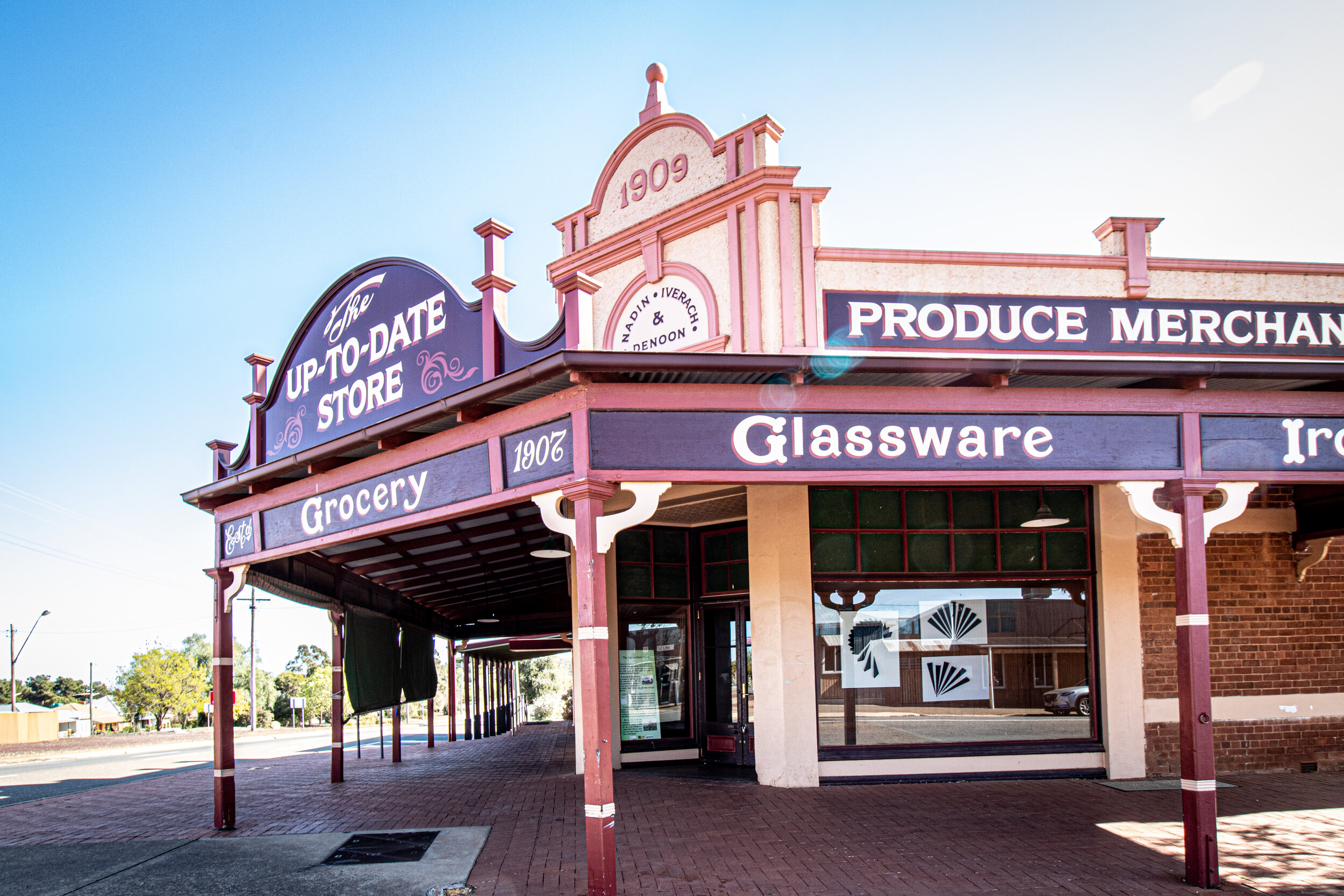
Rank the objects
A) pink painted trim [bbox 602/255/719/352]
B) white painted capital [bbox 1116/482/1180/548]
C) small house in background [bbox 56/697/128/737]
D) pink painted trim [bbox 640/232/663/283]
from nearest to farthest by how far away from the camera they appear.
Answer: white painted capital [bbox 1116/482/1180/548], pink painted trim [bbox 602/255/719/352], pink painted trim [bbox 640/232/663/283], small house in background [bbox 56/697/128/737]

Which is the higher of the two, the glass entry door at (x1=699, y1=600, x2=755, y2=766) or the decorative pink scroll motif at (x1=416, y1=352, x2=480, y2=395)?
the decorative pink scroll motif at (x1=416, y1=352, x2=480, y2=395)

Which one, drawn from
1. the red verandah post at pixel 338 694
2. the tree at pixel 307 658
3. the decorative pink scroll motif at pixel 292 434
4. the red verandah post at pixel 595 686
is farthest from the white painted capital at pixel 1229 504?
the tree at pixel 307 658

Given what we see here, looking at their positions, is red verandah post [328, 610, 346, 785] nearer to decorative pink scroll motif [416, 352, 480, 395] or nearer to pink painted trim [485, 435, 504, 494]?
decorative pink scroll motif [416, 352, 480, 395]

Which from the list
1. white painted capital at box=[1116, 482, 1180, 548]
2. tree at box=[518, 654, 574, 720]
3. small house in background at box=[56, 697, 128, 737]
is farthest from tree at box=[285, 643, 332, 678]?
white painted capital at box=[1116, 482, 1180, 548]

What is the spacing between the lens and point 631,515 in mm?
5820

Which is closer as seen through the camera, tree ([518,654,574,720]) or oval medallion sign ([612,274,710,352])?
oval medallion sign ([612,274,710,352])

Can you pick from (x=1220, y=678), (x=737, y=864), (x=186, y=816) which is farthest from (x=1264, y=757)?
(x=186, y=816)

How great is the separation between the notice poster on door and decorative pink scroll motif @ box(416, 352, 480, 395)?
5497 mm

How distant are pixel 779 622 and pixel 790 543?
0.85 m

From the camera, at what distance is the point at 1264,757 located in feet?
32.7

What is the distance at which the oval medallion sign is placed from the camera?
1085 cm

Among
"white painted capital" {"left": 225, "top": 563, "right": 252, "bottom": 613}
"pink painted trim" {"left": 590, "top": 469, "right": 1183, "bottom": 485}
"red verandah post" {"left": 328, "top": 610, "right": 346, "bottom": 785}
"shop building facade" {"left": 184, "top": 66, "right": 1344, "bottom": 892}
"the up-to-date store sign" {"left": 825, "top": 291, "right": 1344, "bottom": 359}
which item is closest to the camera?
"pink painted trim" {"left": 590, "top": 469, "right": 1183, "bottom": 485}

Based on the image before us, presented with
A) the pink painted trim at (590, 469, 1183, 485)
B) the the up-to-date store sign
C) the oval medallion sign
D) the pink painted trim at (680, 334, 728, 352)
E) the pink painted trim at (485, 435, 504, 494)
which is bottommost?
the pink painted trim at (590, 469, 1183, 485)

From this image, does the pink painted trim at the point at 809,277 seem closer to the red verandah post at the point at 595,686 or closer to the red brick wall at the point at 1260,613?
the red brick wall at the point at 1260,613
